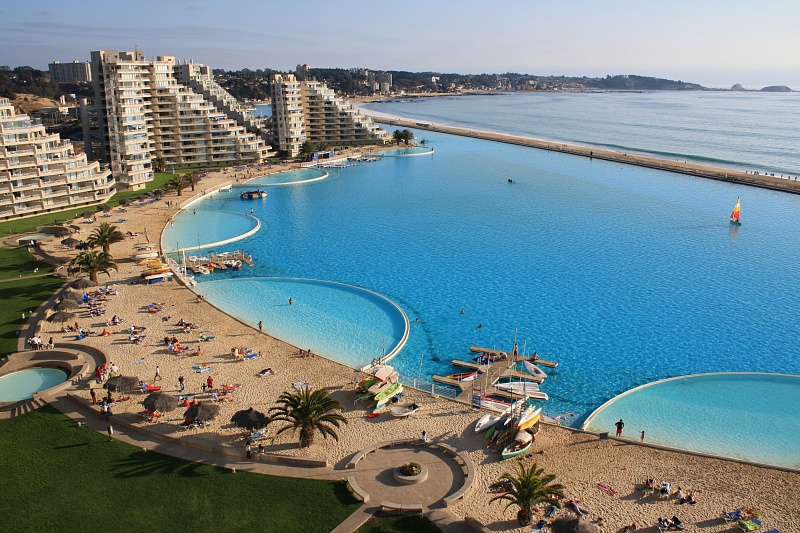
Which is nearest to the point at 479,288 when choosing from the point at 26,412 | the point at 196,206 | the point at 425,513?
the point at 425,513

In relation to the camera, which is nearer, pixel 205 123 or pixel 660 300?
pixel 660 300

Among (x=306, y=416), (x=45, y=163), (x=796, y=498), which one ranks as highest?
(x=45, y=163)

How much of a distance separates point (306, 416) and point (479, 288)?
72.1 feet

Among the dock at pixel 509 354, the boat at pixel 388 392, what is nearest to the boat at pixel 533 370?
the dock at pixel 509 354

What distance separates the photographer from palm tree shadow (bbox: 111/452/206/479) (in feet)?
68.9

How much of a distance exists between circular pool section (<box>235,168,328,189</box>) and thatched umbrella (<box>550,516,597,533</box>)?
228 ft

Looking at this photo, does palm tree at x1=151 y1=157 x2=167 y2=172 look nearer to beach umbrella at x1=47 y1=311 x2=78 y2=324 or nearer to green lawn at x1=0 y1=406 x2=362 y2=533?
beach umbrella at x1=47 y1=311 x2=78 y2=324

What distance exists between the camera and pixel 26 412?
25.0 meters

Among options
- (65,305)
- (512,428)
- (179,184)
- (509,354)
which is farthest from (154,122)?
(512,428)

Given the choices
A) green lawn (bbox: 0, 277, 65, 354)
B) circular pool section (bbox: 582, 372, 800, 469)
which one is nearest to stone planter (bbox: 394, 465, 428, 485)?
Answer: circular pool section (bbox: 582, 372, 800, 469)

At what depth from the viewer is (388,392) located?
2645cm

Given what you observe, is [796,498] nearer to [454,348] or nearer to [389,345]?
[454,348]

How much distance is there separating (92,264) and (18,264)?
896 cm

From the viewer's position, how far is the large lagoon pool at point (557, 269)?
108 feet
